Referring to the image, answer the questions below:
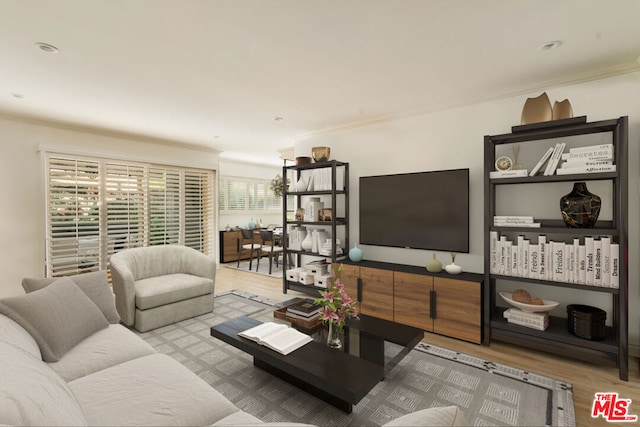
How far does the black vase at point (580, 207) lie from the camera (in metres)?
2.42

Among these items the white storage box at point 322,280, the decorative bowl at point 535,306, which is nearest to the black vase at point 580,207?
the decorative bowl at point 535,306

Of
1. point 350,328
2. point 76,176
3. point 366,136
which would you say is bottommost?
point 350,328

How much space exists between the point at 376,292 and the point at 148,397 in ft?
8.23

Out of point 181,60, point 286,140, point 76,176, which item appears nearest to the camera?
point 181,60

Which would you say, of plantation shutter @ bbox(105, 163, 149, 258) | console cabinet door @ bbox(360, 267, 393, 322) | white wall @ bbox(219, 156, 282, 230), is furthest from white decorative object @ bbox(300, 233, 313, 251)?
white wall @ bbox(219, 156, 282, 230)

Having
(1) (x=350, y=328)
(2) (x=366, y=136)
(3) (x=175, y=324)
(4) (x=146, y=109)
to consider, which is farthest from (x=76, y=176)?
(1) (x=350, y=328)

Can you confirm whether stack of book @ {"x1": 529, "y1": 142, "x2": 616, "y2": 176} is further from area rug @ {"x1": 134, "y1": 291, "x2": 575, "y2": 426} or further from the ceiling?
area rug @ {"x1": 134, "y1": 291, "x2": 575, "y2": 426}

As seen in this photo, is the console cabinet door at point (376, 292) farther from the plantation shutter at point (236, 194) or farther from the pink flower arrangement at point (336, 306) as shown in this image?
the plantation shutter at point (236, 194)

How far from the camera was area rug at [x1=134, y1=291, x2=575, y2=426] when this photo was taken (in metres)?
1.84

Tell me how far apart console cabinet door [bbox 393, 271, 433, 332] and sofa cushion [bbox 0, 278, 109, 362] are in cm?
265

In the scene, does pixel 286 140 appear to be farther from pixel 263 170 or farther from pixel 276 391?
pixel 276 391

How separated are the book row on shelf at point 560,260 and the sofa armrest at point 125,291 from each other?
355 centimetres

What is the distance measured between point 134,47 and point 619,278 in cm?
402

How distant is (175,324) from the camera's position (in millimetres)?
3275
